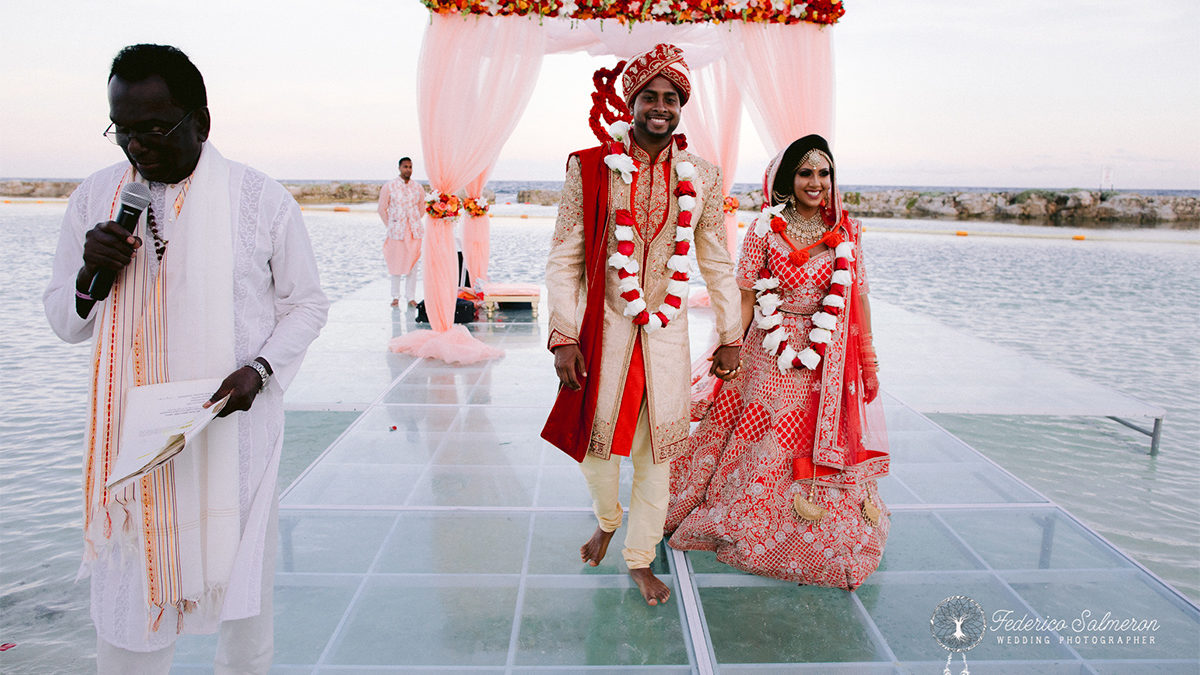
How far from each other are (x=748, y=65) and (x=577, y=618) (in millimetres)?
4375

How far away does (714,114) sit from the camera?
6.55 m

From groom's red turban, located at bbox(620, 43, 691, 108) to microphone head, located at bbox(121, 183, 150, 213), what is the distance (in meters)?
1.36

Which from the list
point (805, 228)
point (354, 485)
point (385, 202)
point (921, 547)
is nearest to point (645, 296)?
point (805, 228)

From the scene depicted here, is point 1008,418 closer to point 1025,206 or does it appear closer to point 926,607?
point 926,607

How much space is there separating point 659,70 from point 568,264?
66cm

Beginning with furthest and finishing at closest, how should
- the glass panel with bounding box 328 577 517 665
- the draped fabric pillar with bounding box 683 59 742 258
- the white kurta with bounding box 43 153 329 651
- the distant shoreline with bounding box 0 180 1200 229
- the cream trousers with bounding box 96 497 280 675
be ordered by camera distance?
the distant shoreline with bounding box 0 180 1200 229 < the draped fabric pillar with bounding box 683 59 742 258 < the glass panel with bounding box 328 577 517 665 < the cream trousers with bounding box 96 497 280 675 < the white kurta with bounding box 43 153 329 651

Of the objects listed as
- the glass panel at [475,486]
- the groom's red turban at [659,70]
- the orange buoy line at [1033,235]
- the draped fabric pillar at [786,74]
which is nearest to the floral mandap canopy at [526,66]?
the draped fabric pillar at [786,74]

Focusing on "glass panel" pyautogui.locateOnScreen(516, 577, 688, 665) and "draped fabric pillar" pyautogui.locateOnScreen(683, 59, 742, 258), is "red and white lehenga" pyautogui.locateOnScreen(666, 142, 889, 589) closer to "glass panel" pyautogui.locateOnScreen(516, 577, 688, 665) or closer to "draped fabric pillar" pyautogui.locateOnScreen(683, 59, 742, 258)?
"glass panel" pyautogui.locateOnScreen(516, 577, 688, 665)

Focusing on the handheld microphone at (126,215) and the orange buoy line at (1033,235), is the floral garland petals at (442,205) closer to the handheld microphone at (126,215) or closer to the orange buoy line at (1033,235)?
the handheld microphone at (126,215)

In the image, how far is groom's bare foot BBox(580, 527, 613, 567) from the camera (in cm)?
252

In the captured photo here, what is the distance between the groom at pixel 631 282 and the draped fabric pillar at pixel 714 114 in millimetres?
4346

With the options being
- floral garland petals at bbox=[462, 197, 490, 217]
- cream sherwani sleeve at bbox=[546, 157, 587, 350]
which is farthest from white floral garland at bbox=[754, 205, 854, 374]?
floral garland petals at bbox=[462, 197, 490, 217]

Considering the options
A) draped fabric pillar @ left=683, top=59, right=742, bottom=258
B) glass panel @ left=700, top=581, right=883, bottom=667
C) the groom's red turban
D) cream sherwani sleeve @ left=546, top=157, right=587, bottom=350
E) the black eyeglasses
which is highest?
draped fabric pillar @ left=683, top=59, right=742, bottom=258

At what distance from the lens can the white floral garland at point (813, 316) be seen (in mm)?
2496
